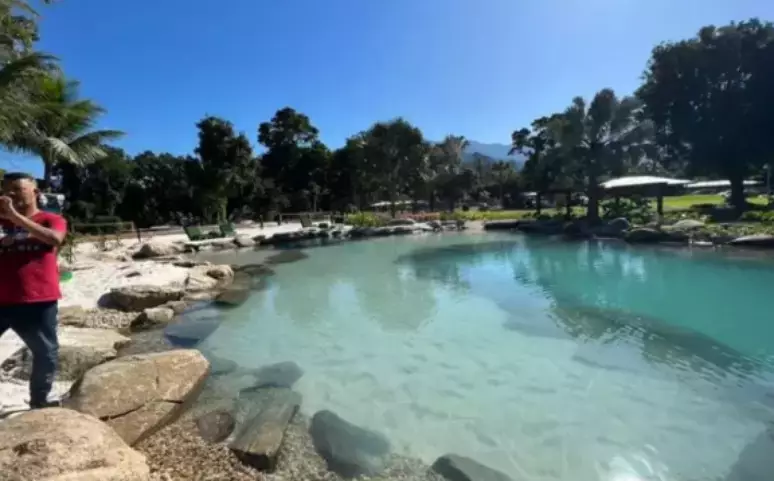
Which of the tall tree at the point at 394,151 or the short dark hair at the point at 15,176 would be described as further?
the tall tree at the point at 394,151

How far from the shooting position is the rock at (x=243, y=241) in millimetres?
20875

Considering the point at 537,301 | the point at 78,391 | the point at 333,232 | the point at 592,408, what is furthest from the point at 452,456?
the point at 333,232

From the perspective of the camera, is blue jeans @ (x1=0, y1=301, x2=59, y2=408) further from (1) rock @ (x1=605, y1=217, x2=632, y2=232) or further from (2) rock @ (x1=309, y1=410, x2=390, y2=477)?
(1) rock @ (x1=605, y1=217, x2=632, y2=232)

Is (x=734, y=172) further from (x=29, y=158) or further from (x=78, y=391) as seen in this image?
(x=29, y=158)

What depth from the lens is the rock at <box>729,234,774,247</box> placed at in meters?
14.4

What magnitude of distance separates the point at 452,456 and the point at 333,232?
842 inches

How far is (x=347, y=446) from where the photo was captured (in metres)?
3.87

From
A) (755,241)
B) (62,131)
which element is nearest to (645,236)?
(755,241)

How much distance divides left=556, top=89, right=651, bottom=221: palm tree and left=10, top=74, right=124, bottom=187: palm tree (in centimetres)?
2268

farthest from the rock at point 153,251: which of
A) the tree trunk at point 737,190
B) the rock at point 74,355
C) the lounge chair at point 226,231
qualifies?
the tree trunk at point 737,190

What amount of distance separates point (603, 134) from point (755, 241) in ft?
40.6

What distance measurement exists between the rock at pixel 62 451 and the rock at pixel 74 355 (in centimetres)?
201

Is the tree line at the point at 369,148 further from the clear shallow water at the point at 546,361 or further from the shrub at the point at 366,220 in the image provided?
the clear shallow water at the point at 546,361

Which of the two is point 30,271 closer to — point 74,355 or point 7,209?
point 7,209
